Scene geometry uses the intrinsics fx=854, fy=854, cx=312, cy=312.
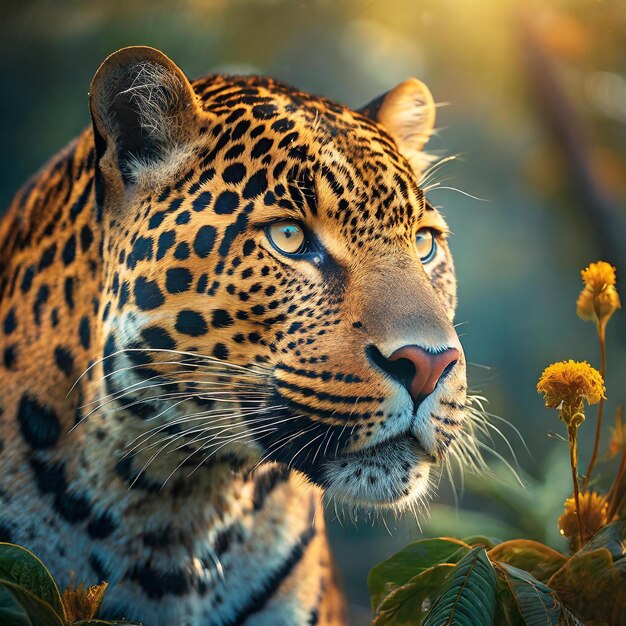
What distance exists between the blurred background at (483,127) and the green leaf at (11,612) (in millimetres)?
860

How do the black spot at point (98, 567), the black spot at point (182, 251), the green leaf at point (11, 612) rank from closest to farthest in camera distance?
1. the green leaf at point (11, 612)
2. the black spot at point (182, 251)
3. the black spot at point (98, 567)

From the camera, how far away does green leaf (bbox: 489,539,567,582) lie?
191cm

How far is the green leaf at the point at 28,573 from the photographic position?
1653 mm

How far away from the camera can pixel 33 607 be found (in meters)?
1.58

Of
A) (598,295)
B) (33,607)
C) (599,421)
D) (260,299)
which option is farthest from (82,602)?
(598,295)

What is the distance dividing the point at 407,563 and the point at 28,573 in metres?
0.84

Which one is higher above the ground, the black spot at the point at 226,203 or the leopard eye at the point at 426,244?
the leopard eye at the point at 426,244

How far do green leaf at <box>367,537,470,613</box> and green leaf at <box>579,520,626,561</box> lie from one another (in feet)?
0.92

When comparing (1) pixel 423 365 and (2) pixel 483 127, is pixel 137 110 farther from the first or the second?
(2) pixel 483 127

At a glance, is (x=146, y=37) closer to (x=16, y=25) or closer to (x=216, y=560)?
(x=16, y=25)

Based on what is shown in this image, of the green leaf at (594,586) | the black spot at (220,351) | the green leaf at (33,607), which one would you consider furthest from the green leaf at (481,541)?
the green leaf at (33,607)

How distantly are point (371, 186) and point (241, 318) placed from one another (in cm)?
44

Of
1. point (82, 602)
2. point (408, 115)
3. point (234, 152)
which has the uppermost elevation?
point (408, 115)

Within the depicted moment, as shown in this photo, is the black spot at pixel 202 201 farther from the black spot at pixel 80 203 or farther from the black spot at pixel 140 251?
the black spot at pixel 80 203
